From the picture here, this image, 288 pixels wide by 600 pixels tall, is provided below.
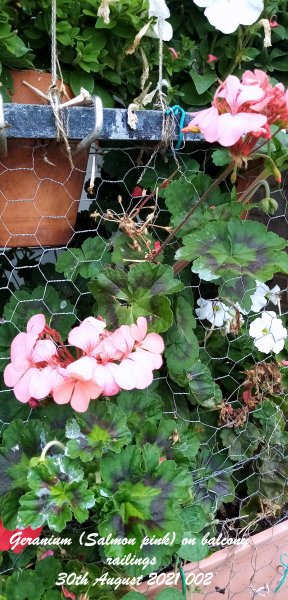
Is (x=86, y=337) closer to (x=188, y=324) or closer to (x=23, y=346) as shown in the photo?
(x=23, y=346)

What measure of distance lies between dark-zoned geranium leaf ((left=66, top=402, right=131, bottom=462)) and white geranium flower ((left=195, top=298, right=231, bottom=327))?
Answer: 14.7 inches

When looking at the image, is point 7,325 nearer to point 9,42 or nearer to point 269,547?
point 9,42

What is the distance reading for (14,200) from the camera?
793mm

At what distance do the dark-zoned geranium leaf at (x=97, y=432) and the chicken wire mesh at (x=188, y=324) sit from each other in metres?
0.13

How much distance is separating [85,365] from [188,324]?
29cm

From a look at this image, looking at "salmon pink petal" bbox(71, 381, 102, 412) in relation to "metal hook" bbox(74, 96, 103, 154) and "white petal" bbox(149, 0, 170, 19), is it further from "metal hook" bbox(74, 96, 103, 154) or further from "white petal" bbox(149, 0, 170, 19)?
"white petal" bbox(149, 0, 170, 19)

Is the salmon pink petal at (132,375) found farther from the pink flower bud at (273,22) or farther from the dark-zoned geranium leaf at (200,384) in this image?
the pink flower bud at (273,22)

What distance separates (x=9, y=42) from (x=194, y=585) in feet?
2.99

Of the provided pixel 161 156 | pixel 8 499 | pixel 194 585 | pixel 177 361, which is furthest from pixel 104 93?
pixel 194 585

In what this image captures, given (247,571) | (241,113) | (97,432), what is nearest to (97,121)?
(241,113)

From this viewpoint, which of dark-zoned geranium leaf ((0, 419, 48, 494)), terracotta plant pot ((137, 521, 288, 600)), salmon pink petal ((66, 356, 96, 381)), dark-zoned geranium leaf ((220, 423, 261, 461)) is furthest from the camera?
dark-zoned geranium leaf ((220, 423, 261, 461))

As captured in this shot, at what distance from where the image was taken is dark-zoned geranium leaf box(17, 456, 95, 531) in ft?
2.06

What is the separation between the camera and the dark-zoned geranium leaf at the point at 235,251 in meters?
→ 0.72

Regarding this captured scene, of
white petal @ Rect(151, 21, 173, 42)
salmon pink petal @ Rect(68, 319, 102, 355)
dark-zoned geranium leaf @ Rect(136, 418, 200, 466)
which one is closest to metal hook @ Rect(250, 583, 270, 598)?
dark-zoned geranium leaf @ Rect(136, 418, 200, 466)
